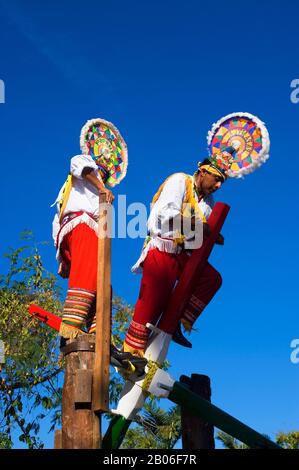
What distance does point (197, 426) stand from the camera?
19.9 ft

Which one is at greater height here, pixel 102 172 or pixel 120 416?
pixel 102 172

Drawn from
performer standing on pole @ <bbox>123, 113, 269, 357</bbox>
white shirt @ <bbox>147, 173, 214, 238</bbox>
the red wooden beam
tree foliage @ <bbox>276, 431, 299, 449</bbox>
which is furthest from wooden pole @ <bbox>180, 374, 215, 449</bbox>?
tree foliage @ <bbox>276, 431, 299, 449</bbox>

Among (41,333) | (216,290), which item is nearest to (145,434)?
(41,333)

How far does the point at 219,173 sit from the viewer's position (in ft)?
18.6

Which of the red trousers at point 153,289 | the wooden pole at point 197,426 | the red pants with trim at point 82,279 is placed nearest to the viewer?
the red pants with trim at point 82,279

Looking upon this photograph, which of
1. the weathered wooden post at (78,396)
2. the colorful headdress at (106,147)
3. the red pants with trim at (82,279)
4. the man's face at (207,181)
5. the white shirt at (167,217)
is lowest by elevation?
the weathered wooden post at (78,396)

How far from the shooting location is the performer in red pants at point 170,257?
524 centimetres

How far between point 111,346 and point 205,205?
1.55 metres

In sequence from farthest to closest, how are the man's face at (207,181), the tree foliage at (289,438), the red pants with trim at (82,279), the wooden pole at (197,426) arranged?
the tree foliage at (289,438) → the wooden pole at (197,426) → the man's face at (207,181) → the red pants with trim at (82,279)

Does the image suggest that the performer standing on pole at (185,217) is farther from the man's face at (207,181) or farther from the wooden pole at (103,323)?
the wooden pole at (103,323)

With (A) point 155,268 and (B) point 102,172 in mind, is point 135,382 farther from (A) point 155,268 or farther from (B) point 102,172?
(B) point 102,172

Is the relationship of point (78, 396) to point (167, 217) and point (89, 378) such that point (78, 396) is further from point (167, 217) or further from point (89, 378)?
point (167, 217)

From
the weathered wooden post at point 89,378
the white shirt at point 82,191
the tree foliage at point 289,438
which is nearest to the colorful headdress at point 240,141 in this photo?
the white shirt at point 82,191

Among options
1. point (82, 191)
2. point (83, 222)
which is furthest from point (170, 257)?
point (82, 191)
